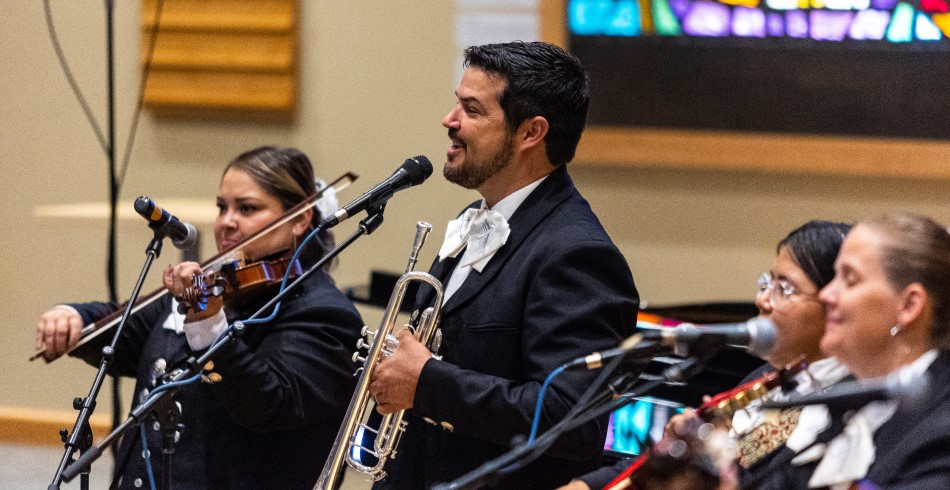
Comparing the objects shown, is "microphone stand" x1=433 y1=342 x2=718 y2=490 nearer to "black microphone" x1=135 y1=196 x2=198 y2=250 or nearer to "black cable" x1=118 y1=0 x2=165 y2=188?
"black microphone" x1=135 y1=196 x2=198 y2=250

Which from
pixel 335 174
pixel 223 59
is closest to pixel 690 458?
pixel 335 174

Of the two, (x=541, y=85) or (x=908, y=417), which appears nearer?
(x=908, y=417)

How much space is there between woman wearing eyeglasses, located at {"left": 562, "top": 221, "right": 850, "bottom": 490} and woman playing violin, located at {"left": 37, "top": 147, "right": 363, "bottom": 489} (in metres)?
0.86

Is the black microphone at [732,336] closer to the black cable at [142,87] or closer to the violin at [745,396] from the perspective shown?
the violin at [745,396]

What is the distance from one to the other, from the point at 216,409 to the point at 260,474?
7.7 inches

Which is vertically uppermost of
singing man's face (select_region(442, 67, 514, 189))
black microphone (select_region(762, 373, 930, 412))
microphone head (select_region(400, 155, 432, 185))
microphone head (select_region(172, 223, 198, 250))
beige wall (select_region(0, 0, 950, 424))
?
singing man's face (select_region(442, 67, 514, 189))

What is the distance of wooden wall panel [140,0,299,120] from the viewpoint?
5.44 m

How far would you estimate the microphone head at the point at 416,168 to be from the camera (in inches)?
106

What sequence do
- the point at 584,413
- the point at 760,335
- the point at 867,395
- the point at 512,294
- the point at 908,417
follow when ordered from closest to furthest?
1. the point at 867,395
2. the point at 760,335
3. the point at 908,417
4. the point at 584,413
5. the point at 512,294

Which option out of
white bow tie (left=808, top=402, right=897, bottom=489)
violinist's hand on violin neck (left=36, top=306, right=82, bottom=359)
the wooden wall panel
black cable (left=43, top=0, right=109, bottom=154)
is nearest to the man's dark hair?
white bow tie (left=808, top=402, right=897, bottom=489)

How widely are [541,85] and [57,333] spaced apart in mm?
1441

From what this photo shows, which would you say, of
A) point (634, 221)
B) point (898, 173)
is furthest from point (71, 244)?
point (898, 173)

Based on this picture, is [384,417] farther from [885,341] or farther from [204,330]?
[885,341]

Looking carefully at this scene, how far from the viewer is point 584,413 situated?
6.75 feet
